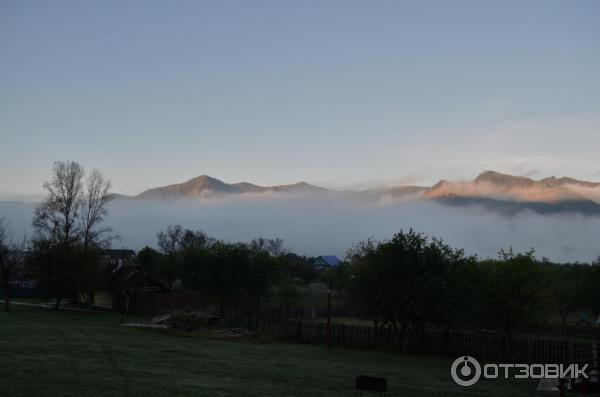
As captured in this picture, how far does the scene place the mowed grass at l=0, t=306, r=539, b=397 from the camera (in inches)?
627

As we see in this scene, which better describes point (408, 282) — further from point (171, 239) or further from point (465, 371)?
point (171, 239)

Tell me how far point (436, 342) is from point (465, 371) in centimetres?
731

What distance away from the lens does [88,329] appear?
1335 inches

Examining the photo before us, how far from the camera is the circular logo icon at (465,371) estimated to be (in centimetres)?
2095

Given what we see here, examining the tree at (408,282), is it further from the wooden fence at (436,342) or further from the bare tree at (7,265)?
the bare tree at (7,265)

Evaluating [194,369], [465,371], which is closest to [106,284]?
[194,369]

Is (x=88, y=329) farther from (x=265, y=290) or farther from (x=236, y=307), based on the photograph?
(x=265, y=290)

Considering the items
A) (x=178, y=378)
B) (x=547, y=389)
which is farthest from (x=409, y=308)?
(x=178, y=378)

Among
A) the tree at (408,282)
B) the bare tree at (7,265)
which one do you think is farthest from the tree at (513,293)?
the bare tree at (7,265)

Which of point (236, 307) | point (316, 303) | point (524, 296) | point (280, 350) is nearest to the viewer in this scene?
point (280, 350)

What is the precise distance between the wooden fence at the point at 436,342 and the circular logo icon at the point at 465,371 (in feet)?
6.11

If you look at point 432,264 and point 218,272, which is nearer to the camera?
point 432,264

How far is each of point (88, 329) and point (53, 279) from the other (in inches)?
782

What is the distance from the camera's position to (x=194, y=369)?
1977cm
